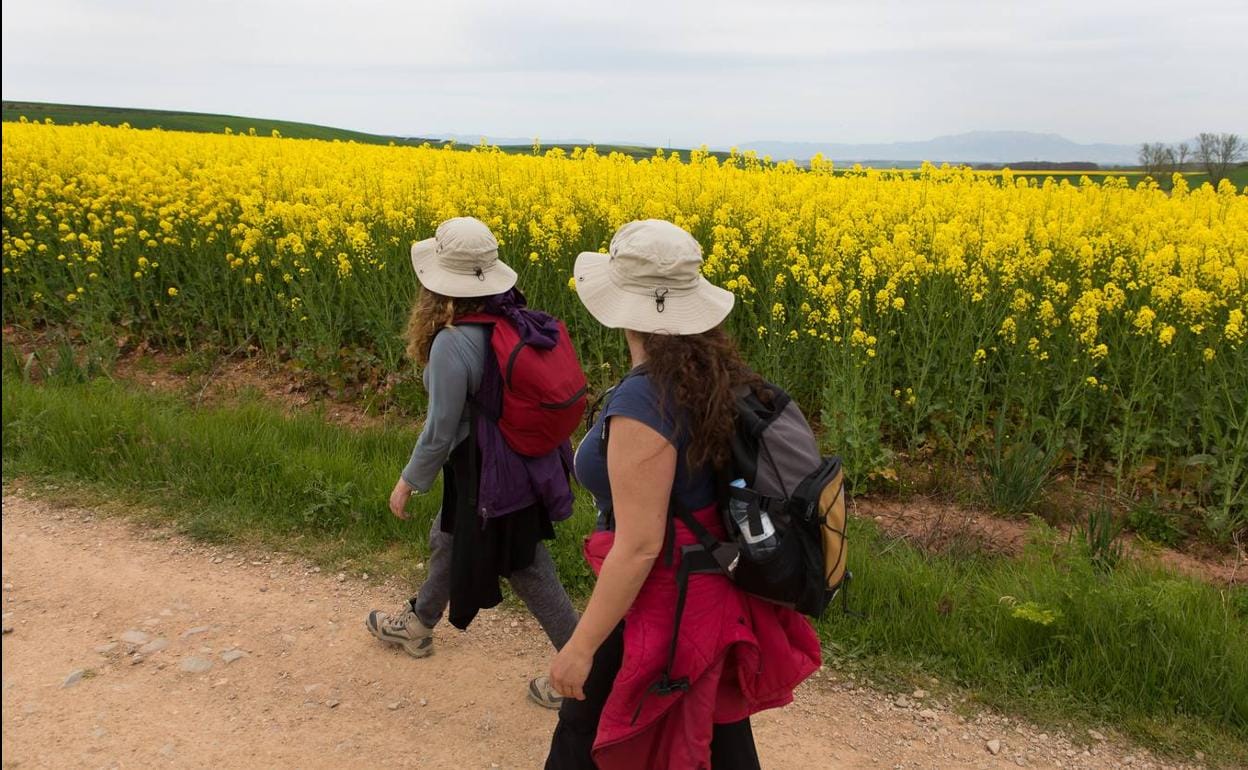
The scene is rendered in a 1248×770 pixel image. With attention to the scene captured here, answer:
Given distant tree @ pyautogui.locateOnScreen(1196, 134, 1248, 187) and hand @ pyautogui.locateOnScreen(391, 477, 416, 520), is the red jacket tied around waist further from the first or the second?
distant tree @ pyautogui.locateOnScreen(1196, 134, 1248, 187)

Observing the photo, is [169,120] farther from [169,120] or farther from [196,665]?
[196,665]

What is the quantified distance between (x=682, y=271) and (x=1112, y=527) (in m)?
3.31

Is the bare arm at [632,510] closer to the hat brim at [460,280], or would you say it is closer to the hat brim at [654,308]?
the hat brim at [654,308]

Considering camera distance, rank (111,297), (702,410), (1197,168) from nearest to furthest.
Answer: (702,410)
(111,297)
(1197,168)

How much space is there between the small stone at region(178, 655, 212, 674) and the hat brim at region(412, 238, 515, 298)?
1791 millimetres

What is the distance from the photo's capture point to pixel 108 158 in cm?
1074

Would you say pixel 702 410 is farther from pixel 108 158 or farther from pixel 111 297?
pixel 108 158

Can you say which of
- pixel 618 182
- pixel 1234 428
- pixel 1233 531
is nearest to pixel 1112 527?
pixel 1233 531

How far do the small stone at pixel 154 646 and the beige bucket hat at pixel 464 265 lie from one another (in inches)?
77.0

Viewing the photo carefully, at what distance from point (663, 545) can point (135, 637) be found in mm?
2805

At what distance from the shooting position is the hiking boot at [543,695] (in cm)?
353

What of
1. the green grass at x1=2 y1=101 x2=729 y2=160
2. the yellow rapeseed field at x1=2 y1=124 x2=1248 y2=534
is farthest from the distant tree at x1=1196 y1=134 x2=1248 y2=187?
the green grass at x1=2 y1=101 x2=729 y2=160

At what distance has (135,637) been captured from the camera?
395 centimetres

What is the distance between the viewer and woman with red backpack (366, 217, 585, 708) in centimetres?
309
